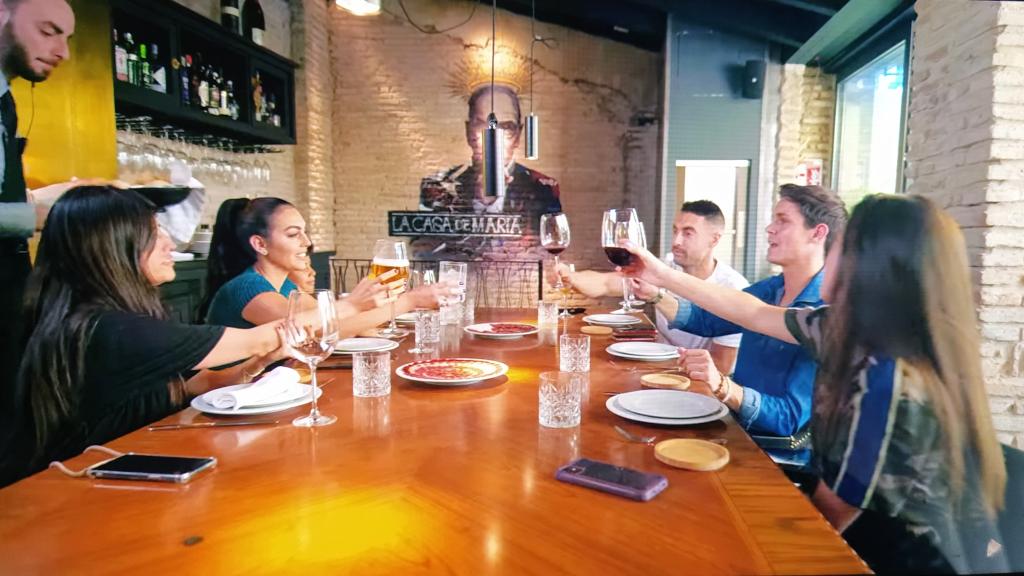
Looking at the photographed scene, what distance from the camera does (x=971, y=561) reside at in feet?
2.88

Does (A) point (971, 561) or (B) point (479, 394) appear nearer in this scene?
(A) point (971, 561)

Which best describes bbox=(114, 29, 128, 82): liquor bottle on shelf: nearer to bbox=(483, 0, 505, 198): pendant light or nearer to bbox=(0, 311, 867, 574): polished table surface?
bbox=(483, 0, 505, 198): pendant light

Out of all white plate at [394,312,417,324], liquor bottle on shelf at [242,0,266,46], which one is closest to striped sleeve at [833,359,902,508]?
white plate at [394,312,417,324]

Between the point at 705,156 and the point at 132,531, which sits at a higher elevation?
the point at 705,156

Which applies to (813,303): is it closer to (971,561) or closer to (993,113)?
(993,113)

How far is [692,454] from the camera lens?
0.94 meters

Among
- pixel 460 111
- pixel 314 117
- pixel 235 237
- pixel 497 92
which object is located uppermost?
pixel 497 92

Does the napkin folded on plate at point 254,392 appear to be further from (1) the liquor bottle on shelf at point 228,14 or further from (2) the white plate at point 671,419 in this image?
(1) the liquor bottle on shelf at point 228,14

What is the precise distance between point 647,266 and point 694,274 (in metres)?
1.36

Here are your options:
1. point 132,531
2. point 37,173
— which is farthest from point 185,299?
point 132,531

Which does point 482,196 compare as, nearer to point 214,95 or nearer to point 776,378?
point 214,95

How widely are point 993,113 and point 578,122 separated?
16.2ft

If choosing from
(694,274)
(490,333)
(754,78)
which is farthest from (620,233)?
(754,78)

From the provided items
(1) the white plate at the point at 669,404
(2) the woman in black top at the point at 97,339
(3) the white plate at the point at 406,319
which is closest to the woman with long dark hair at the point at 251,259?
(3) the white plate at the point at 406,319
